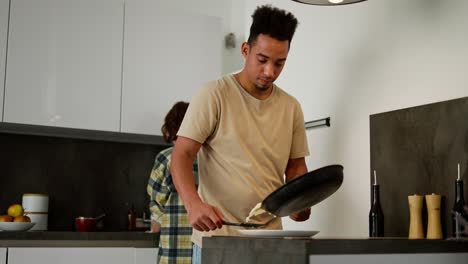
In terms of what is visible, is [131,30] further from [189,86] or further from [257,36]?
[257,36]

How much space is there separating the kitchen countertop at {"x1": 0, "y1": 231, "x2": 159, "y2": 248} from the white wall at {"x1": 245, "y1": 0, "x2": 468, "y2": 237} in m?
0.76

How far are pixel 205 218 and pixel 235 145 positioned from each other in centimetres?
34

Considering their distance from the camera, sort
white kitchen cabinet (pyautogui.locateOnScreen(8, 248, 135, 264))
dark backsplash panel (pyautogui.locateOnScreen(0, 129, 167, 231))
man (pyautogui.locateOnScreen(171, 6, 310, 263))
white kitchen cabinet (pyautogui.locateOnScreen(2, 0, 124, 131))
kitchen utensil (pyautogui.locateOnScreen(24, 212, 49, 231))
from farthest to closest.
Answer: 1. dark backsplash panel (pyautogui.locateOnScreen(0, 129, 167, 231))
2. kitchen utensil (pyautogui.locateOnScreen(24, 212, 49, 231))
3. white kitchen cabinet (pyautogui.locateOnScreen(2, 0, 124, 131))
4. white kitchen cabinet (pyautogui.locateOnScreen(8, 248, 135, 264))
5. man (pyautogui.locateOnScreen(171, 6, 310, 263))

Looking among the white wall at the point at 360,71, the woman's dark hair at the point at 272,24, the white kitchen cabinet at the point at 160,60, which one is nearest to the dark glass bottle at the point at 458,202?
the white wall at the point at 360,71

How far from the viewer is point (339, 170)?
1573 mm

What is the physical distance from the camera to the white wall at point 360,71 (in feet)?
6.91

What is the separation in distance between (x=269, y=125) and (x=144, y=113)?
1454 millimetres

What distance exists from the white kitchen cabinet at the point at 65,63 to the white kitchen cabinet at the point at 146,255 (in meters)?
0.65

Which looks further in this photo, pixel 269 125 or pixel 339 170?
pixel 269 125

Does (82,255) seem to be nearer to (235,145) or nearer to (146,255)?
(146,255)

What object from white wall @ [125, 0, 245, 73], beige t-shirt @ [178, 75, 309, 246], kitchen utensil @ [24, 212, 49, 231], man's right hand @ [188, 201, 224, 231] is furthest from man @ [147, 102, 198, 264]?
white wall @ [125, 0, 245, 73]

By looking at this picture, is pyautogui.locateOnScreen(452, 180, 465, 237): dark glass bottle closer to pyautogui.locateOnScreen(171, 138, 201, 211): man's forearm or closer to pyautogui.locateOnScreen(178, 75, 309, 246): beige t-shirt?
pyautogui.locateOnScreen(178, 75, 309, 246): beige t-shirt

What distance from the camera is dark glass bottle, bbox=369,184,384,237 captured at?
2.19 metres

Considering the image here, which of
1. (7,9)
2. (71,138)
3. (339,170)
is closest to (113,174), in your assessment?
(71,138)
